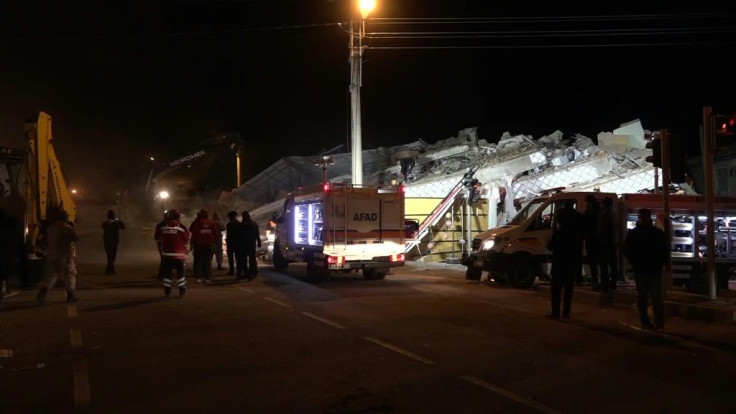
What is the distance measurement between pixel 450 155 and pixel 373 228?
1569cm

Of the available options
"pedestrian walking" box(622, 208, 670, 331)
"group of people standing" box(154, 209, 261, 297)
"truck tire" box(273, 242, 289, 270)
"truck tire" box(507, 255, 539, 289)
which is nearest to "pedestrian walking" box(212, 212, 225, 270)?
"group of people standing" box(154, 209, 261, 297)

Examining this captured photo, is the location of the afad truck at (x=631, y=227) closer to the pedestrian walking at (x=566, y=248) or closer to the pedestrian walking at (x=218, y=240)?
the pedestrian walking at (x=566, y=248)

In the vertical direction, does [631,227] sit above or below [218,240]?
above

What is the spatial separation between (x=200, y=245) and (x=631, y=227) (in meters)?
10.2

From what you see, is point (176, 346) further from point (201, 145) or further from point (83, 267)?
point (201, 145)

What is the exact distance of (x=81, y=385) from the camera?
6.62 metres

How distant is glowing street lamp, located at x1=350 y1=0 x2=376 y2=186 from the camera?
20891mm

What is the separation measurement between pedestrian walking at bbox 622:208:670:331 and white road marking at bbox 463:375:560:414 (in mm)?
4300

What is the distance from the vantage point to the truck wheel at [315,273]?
650 inches

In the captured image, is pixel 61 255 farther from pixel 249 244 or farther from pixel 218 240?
pixel 218 240

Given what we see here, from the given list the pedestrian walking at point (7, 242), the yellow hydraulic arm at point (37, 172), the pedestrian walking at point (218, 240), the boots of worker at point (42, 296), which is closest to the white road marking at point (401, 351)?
the pedestrian walking at point (7, 242)

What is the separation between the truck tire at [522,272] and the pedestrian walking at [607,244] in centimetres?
250

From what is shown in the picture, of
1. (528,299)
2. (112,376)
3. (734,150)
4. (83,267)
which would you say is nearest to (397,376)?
(112,376)

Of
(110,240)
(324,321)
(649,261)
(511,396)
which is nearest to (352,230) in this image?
(324,321)
